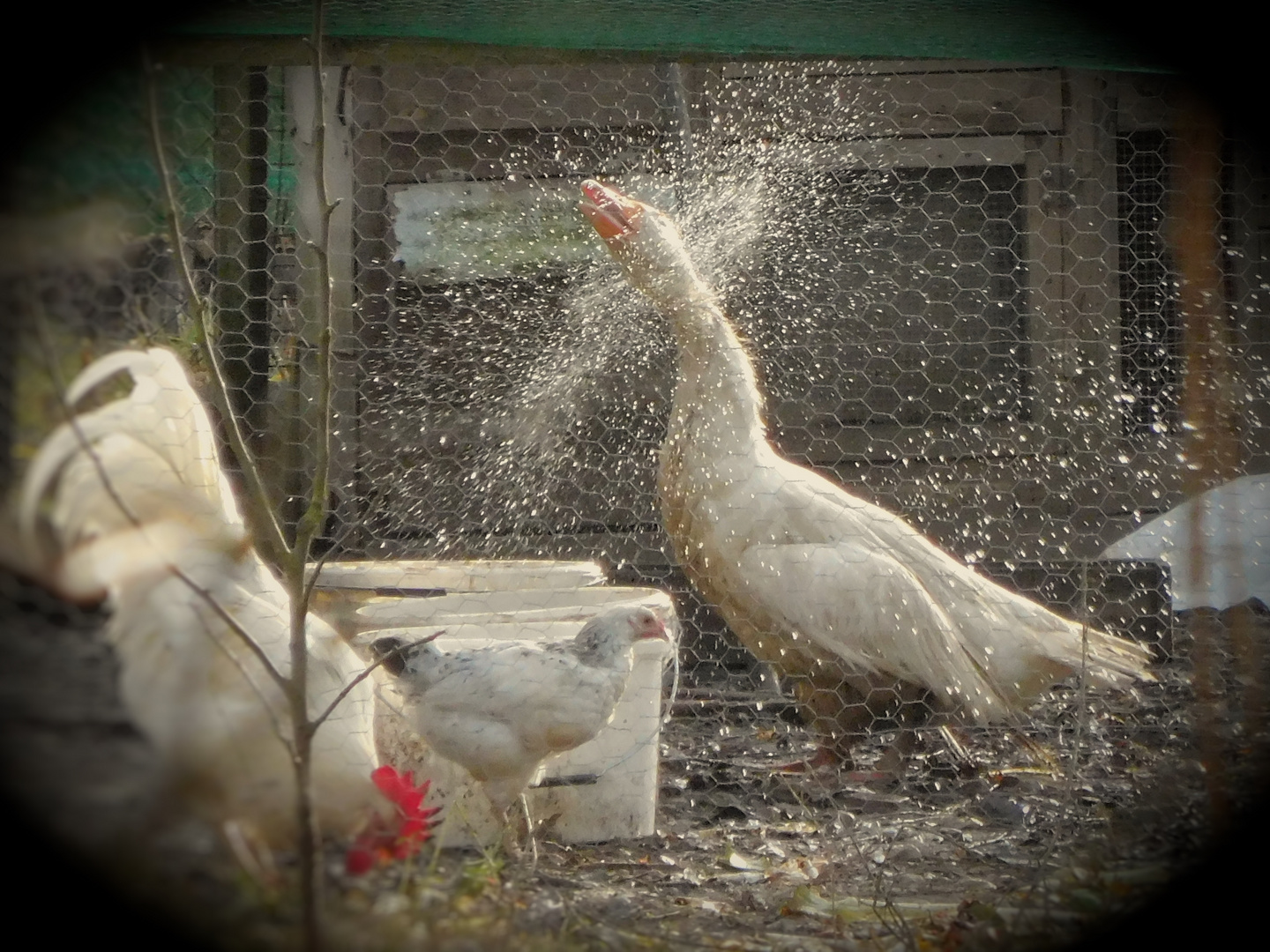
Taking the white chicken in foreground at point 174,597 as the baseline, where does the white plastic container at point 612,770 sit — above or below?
below

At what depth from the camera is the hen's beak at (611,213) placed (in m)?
2.45

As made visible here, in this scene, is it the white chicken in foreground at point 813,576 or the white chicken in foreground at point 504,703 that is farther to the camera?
the white chicken in foreground at point 813,576

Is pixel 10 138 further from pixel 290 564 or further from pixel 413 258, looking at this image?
pixel 413 258

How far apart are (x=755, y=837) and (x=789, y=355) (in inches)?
56.2

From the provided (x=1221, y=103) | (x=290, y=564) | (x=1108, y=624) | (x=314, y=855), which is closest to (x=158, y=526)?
(x=290, y=564)

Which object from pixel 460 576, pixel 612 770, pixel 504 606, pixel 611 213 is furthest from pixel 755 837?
pixel 611 213

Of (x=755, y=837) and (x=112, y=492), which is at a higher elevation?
Answer: (x=112, y=492)

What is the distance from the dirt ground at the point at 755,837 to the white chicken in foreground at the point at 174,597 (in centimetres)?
4

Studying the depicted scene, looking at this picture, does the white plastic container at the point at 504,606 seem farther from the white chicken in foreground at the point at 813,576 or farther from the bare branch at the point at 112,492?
the bare branch at the point at 112,492

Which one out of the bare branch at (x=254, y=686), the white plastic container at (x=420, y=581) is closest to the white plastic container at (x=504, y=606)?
the white plastic container at (x=420, y=581)

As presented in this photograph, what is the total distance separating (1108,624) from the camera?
2938 millimetres

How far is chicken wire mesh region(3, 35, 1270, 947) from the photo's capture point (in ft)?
8.03

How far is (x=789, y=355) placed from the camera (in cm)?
318

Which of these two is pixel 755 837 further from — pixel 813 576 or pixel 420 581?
pixel 420 581
